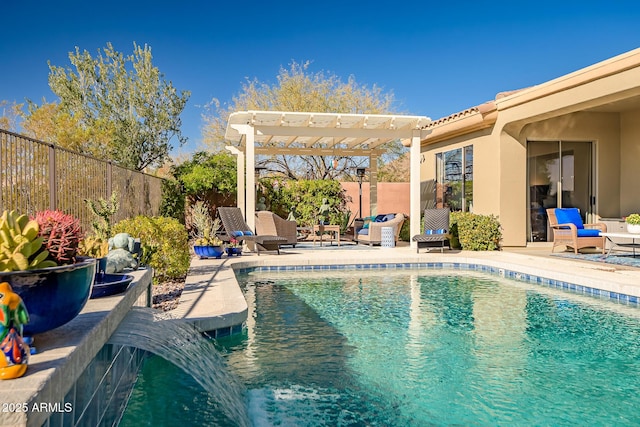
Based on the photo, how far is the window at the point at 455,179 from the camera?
1360 centimetres

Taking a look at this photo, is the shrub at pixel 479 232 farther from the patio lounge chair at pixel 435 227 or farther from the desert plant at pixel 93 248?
the desert plant at pixel 93 248

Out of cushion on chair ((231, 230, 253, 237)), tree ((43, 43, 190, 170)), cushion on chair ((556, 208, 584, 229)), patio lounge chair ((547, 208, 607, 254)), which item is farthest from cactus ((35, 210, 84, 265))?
tree ((43, 43, 190, 170))

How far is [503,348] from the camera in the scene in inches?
186

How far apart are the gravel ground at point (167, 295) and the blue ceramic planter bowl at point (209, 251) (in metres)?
2.50

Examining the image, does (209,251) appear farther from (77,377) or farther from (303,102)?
(303,102)

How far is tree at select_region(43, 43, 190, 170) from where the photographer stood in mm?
19094

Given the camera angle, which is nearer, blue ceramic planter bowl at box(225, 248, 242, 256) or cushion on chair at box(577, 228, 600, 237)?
blue ceramic planter bowl at box(225, 248, 242, 256)

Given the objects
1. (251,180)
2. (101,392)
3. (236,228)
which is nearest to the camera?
(101,392)

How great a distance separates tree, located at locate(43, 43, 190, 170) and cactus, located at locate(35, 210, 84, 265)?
1808 cm

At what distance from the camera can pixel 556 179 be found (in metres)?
12.9

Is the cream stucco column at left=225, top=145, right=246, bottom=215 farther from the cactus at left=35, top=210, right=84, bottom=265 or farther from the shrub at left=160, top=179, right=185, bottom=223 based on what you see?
the cactus at left=35, top=210, right=84, bottom=265

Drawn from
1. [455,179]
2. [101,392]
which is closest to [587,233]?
[455,179]

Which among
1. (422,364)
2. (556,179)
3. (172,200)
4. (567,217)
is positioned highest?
(556,179)

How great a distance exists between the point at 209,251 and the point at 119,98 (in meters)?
11.9
